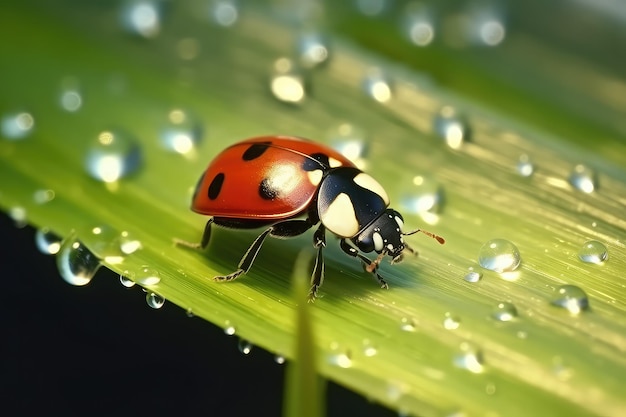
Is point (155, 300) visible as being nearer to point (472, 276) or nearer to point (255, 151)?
point (255, 151)

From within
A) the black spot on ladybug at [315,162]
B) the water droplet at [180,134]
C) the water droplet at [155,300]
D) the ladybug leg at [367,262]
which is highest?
the water droplet at [180,134]

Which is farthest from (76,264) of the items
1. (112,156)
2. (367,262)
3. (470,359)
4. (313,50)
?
(313,50)

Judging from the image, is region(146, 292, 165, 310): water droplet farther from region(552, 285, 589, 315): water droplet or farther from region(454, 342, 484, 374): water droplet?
region(552, 285, 589, 315): water droplet

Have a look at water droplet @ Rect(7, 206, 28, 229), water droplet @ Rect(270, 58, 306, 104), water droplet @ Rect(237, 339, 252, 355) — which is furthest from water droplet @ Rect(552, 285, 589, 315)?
water droplet @ Rect(7, 206, 28, 229)

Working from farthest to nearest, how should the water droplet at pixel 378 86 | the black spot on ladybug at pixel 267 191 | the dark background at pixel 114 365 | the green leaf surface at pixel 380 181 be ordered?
the water droplet at pixel 378 86
the dark background at pixel 114 365
the black spot on ladybug at pixel 267 191
the green leaf surface at pixel 380 181

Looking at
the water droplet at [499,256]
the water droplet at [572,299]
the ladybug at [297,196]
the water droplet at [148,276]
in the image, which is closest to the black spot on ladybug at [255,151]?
the ladybug at [297,196]

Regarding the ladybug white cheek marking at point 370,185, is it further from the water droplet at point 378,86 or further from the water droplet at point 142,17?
the water droplet at point 142,17

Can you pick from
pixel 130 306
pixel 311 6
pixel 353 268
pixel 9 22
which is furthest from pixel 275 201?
pixel 9 22
